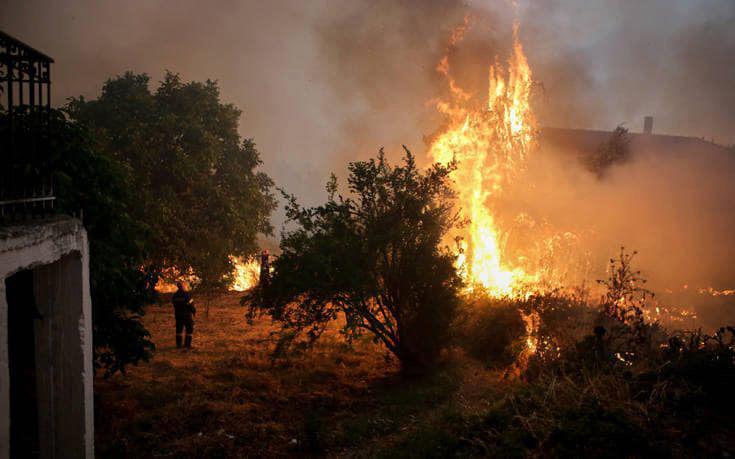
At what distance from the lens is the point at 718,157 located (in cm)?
2778

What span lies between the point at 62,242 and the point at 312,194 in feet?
187

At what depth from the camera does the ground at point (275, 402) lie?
6.77m

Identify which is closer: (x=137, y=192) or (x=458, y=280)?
(x=458, y=280)

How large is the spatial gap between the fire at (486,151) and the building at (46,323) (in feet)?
45.8

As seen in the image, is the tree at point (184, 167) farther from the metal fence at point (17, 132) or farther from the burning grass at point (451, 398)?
the metal fence at point (17, 132)

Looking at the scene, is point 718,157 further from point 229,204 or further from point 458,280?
point 229,204

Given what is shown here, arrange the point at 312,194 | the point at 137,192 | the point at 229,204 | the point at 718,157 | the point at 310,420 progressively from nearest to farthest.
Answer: the point at 310,420
the point at 137,192
the point at 229,204
the point at 718,157
the point at 312,194

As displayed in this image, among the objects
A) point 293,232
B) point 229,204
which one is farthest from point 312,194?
point 293,232

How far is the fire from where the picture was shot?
17984mm

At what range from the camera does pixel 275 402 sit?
860 centimetres

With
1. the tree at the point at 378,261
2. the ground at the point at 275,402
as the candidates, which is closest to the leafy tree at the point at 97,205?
the ground at the point at 275,402

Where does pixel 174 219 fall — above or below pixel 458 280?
above

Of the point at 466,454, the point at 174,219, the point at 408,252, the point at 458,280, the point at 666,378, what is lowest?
the point at 466,454

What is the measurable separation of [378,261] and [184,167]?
11493 millimetres
